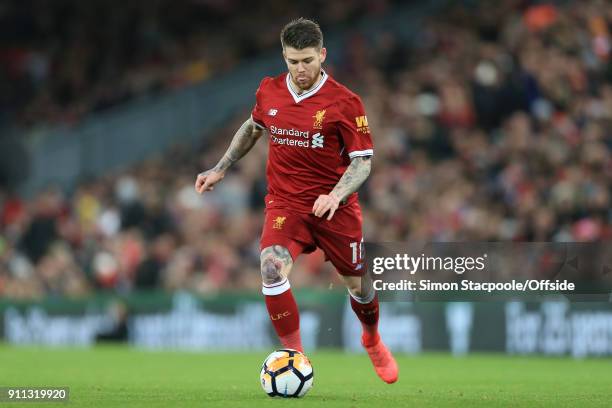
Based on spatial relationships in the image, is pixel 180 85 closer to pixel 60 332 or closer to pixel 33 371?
pixel 60 332

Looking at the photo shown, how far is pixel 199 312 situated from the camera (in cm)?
2002

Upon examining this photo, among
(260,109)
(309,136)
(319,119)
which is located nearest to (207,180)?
(260,109)

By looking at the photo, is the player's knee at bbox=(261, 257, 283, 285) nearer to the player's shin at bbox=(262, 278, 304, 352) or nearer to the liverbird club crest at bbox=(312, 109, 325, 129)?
the player's shin at bbox=(262, 278, 304, 352)

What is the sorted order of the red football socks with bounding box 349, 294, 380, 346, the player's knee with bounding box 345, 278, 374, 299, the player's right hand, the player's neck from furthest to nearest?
the red football socks with bounding box 349, 294, 380, 346
the player's knee with bounding box 345, 278, 374, 299
the player's right hand
the player's neck

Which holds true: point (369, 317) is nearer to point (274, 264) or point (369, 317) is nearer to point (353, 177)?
point (274, 264)

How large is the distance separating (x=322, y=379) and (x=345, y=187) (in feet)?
10.8

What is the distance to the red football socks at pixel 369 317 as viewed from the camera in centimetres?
1054

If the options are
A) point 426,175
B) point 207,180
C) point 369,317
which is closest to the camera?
point 207,180

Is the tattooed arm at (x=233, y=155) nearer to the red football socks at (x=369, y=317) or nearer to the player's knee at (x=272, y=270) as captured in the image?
the player's knee at (x=272, y=270)

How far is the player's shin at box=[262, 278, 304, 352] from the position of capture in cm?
964

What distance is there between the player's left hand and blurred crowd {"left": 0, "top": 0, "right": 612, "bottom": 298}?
812 centimetres

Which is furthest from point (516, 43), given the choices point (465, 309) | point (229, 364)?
point (229, 364)

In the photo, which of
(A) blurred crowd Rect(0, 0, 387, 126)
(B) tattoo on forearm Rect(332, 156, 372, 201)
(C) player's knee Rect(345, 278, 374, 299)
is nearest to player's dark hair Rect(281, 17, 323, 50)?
(B) tattoo on forearm Rect(332, 156, 372, 201)

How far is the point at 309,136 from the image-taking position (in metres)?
9.74
